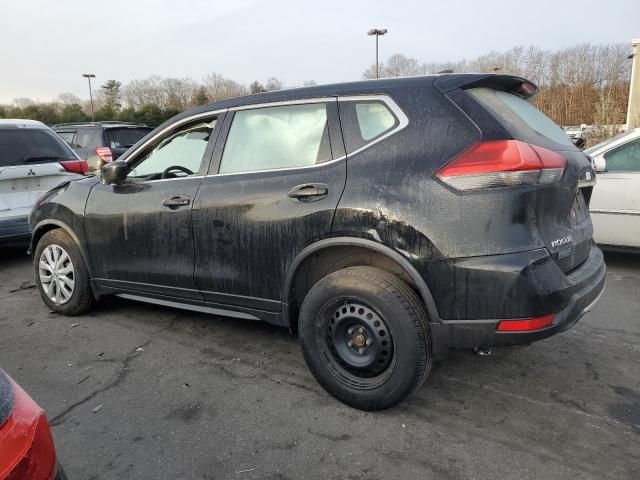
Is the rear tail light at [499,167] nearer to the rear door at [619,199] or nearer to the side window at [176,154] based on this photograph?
the side window at [176,154]

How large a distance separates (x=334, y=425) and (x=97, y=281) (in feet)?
8.20

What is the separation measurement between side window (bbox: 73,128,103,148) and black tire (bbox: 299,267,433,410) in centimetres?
835

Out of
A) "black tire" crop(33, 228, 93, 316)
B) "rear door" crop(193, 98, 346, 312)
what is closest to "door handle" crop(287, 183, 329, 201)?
"rear door" crop(193, 98, 346, 312)

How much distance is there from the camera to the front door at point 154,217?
348cm

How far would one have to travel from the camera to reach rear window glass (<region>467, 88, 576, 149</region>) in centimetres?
257

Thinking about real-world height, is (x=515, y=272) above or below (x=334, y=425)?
above

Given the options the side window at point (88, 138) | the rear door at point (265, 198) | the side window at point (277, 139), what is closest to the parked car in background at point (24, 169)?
the side window at point (88, 138)

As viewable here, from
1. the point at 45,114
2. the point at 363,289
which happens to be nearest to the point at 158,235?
the point at 363,289

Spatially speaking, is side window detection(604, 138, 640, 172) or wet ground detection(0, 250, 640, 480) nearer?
wet ground detection(0, 250, 640, 480)

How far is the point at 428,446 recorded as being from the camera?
8.22ft

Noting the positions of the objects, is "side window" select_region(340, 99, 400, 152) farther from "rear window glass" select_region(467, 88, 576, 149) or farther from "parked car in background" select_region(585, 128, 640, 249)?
"parked car in background" select_region(585, 128, 640, 249)

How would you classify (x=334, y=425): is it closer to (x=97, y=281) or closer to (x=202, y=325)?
(x=202, y=325)

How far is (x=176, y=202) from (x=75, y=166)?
3558 millimetres

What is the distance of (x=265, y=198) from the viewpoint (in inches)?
120
